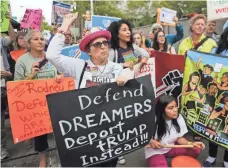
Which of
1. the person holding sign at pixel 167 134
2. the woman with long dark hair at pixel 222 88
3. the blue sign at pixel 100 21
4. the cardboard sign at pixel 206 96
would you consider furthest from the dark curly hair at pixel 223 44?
the blue sign at pixel 100 21

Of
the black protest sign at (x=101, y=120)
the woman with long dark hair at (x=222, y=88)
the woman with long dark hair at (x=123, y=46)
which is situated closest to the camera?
the black protest sign at (x=101, y=120)

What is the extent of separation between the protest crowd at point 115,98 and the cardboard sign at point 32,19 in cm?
77

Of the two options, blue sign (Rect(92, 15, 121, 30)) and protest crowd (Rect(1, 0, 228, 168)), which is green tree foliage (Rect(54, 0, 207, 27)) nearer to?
blue sign (Rect(92, 15, 121, 30))

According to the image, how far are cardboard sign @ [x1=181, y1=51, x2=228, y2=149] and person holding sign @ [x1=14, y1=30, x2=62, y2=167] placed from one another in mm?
1459

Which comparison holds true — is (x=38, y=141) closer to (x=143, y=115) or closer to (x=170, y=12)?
(x=143, y=115)

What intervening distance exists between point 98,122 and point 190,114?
4.44 feet

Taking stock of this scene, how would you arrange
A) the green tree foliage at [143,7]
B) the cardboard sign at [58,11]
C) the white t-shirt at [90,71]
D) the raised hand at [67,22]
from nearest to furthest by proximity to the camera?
the raised hand at [67,22] → the white t-shirt at [90,71] → the cardboard sign at [58,11] → the green tree foliage at [143,7]

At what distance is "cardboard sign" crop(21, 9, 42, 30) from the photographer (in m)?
5.10

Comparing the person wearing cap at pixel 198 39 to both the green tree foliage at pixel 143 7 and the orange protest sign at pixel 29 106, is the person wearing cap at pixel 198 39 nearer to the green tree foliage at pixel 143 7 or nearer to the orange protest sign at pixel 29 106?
the orange protest sign at pixel 29 106

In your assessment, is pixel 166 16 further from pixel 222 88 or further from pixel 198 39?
pixel 222 88

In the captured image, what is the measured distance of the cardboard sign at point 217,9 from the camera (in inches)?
181

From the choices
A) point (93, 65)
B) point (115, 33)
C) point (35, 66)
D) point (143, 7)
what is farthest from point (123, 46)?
point (143, 7)

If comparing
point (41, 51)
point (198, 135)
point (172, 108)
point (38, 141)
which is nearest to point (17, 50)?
point (41, 51)

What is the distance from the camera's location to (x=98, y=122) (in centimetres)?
220
